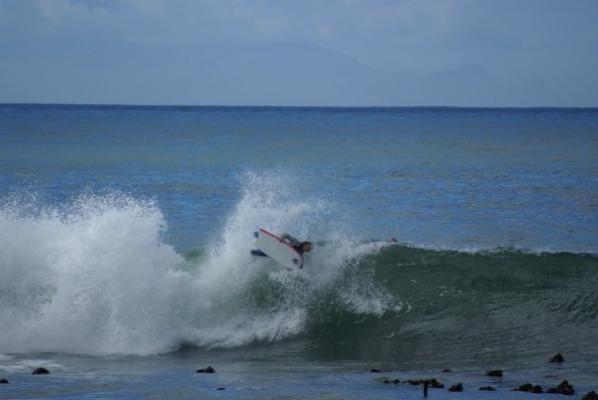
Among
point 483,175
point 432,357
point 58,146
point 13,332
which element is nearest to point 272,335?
point 432,357

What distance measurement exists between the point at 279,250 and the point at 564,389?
910cm

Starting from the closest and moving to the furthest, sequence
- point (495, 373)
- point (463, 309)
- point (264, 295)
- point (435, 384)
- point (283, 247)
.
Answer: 1. point (435, 384)
2. point (495, 373)
3. point (463, 309)
4. point (264, 295)
5. point (283, 247)

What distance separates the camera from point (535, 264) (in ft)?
80.7

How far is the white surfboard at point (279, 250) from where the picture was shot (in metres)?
22.5

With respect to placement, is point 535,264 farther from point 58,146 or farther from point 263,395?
point 58,146

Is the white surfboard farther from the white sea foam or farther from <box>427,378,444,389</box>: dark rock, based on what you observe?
<box>427,378,444,389</box>: dark rock

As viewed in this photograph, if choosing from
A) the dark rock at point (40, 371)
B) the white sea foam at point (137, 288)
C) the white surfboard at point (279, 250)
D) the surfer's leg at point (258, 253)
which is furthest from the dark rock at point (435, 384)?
the surfer's leg at point (258, 253)

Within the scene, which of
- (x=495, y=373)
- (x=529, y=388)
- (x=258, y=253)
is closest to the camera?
(x=529, y=388)

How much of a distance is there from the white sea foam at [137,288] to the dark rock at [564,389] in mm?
7109

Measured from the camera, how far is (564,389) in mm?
14578

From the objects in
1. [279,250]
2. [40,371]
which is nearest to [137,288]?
[279,250]

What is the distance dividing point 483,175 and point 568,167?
29.0 ft

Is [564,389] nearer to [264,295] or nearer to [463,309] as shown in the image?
[463,309]

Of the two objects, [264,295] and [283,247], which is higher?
[283,247]
